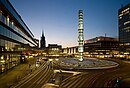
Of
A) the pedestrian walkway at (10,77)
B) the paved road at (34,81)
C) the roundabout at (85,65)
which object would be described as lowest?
the paved road at (34,81)

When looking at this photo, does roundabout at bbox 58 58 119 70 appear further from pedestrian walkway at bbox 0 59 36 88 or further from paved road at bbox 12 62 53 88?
pedestrian walkway at bbox 0 59 36 88

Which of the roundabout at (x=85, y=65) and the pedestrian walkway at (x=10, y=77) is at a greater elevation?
the roundabout at (x=85, y=65)

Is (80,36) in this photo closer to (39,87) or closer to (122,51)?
(39,87)

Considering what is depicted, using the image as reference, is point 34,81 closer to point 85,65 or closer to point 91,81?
point 91,81

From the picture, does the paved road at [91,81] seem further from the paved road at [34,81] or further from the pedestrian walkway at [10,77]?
the pedestrian walkway at [10,77]

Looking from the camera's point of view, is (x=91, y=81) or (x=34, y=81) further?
(x=34, y=81)

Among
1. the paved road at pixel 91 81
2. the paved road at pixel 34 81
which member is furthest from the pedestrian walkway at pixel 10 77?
the paved road at pixel 91 81

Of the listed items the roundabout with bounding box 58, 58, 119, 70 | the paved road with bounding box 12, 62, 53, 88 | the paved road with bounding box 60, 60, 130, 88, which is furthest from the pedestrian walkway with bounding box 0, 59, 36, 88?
the roundabout with bounding box 58, 58, 119, 70

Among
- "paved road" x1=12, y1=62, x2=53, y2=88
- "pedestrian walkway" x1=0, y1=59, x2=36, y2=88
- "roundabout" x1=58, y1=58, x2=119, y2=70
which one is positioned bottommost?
"paved road" x1=12, y1=62, x2=53, y2=88

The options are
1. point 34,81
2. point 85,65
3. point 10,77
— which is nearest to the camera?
point 34,81

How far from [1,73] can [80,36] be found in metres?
57.5

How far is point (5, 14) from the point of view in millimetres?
57719

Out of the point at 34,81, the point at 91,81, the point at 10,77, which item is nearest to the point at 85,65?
the point at 91,81

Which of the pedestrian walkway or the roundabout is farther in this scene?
the roundabout
